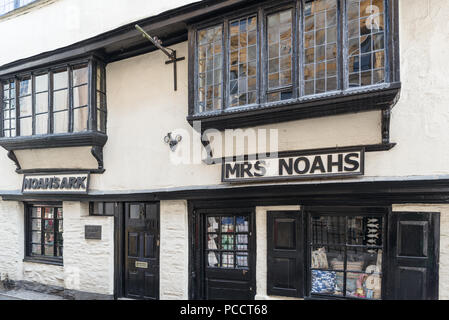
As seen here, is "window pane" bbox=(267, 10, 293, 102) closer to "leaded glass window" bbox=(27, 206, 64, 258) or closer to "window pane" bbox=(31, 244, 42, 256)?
"leaded glass window" bbox=(27, 206, 64, 258)

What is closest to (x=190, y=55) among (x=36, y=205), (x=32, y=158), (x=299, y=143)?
(x=299, y=143)

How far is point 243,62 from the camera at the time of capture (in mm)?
5121

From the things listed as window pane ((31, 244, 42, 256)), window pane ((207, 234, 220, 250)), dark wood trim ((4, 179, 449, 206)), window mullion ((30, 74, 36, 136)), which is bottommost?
window pane ((31, 244, 42, 256))

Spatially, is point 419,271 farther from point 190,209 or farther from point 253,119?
point 190,209

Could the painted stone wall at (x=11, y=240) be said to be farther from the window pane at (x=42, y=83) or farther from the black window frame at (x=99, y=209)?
the window pane at (x=42, y=83)

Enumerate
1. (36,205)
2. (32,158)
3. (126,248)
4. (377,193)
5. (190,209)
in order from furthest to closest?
(36,205) < (32,158) < (126,248) < (190,209) < (377,193)

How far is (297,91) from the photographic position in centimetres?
465

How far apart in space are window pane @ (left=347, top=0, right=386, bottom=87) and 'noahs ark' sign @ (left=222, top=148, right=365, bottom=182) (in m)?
1.06

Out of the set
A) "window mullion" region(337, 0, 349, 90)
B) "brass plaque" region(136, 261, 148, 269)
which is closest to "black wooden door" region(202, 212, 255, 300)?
"brass plaque" region(136, 261, 148, 269)

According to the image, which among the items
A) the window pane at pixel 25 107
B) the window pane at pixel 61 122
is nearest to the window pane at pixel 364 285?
the window pane at pixel 61 122

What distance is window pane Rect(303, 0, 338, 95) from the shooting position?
4.48m

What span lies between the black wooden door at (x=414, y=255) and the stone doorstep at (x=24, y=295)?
22.7 ft

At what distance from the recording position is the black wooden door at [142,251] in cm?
630

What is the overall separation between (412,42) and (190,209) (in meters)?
4.52
